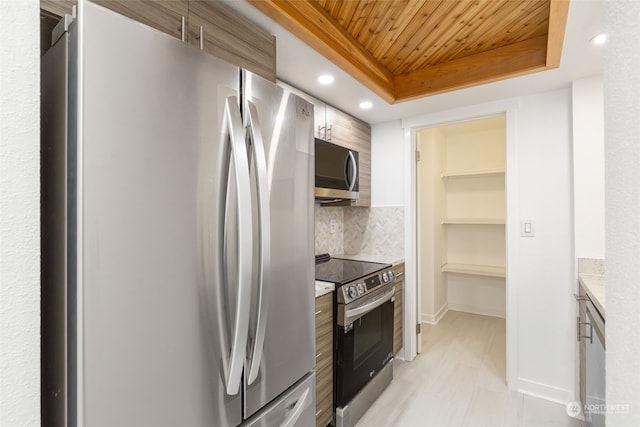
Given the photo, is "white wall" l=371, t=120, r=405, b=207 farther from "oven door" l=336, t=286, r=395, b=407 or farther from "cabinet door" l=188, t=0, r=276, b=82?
"cabinet door" l=188, t=0, r=276, b=82

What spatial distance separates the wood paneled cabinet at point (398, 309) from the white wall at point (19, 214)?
7.79 feet

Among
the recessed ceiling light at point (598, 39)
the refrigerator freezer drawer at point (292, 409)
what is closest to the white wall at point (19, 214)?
the refrigerator freezer drawer at point (292, 409)

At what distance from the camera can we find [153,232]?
72 cm

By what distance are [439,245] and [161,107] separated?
3785mm

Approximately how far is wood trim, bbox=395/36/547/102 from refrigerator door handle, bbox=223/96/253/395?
185 centimetres

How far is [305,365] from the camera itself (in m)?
1.18

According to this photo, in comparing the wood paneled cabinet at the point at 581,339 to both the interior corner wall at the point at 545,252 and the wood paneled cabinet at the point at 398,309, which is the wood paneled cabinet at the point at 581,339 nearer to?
the interior corner wall at the point at 545,252

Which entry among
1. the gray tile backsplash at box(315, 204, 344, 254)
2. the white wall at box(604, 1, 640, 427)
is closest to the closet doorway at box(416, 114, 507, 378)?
the gray tile backsplash at box(315, 204, 344, 254)

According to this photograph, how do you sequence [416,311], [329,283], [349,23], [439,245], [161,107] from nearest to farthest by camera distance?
[161,107] → [349,23] → [329,283] → [416,311] → [439,245]

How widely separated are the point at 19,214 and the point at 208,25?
1027 millimetres

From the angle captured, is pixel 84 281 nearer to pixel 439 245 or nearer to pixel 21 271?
pixel 21 271

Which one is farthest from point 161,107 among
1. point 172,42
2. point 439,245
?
point 439,245

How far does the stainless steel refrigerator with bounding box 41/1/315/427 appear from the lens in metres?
0.63

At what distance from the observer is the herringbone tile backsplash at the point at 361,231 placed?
2865 millimetres
